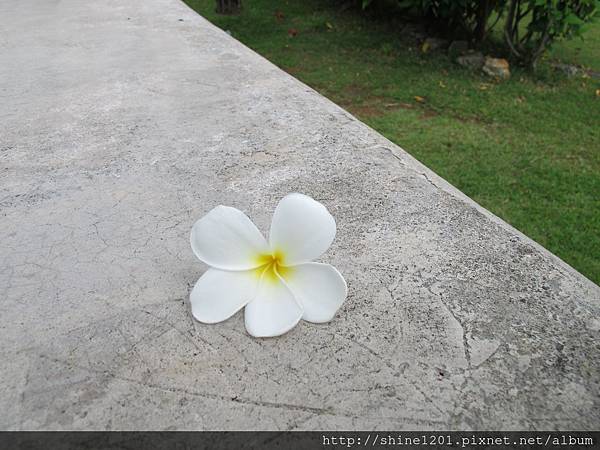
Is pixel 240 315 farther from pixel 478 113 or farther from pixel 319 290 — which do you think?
pixel 478 113

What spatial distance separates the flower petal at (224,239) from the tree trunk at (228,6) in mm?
5772

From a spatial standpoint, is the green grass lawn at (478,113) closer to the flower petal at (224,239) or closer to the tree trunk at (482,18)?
the tree trunk at (482,18)

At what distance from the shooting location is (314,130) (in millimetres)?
1646

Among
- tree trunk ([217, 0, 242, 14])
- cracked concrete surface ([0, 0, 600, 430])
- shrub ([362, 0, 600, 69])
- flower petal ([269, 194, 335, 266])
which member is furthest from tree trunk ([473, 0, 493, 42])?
flower petal ([269, 194, 335, 266])

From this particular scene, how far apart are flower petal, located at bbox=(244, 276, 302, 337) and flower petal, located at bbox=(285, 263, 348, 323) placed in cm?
2

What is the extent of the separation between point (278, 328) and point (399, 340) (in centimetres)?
19

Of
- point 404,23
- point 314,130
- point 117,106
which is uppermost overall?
point 314,130

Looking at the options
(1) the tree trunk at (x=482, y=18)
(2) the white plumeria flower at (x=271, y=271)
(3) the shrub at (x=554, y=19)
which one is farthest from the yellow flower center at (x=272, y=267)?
(1) the tree trunk at (x=482, y=18)

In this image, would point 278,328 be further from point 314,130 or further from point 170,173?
point 314,130

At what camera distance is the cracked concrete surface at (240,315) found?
2.63ft

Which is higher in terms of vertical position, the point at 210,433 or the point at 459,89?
the point at 210,433

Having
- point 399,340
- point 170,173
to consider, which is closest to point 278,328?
point 399,340

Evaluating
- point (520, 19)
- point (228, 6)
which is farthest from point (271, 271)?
point (228, 6)

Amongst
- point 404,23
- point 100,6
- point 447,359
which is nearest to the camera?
point 447,359
